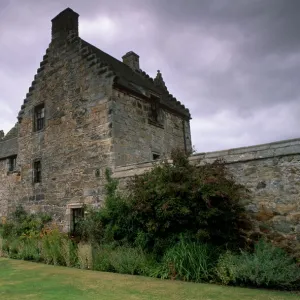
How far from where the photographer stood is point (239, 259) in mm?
7180

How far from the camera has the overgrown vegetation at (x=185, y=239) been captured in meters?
6.95

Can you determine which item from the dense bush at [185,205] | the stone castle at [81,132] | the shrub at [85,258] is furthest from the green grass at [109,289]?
the stone castle at [81,132]

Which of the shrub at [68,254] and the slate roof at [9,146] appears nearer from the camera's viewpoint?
the shrub at [68,254]

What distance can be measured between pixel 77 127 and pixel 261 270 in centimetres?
1008

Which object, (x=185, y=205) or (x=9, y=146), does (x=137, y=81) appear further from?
(x=9, y=146)

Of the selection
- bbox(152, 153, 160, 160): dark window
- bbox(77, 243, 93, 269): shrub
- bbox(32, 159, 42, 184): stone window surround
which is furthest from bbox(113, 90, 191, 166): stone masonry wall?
bbox(32, 159, 42, 184): stone window surround

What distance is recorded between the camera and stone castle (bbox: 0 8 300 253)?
1305 centimetres

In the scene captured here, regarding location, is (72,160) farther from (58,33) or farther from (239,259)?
(239,259)

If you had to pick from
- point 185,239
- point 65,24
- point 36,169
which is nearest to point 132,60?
point 65,24

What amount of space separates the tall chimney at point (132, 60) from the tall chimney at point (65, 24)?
3.67m

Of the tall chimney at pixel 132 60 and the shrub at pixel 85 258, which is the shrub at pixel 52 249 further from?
the tall chimney at pixel 132 60

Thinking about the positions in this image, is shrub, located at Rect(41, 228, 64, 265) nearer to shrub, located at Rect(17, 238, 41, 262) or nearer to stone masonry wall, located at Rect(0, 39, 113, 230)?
shrub, located at Rect(17, 238, 41, 262)

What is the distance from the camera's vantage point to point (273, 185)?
838cm

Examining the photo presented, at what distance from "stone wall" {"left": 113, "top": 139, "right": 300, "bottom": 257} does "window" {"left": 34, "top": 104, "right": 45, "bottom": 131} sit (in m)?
10.8
